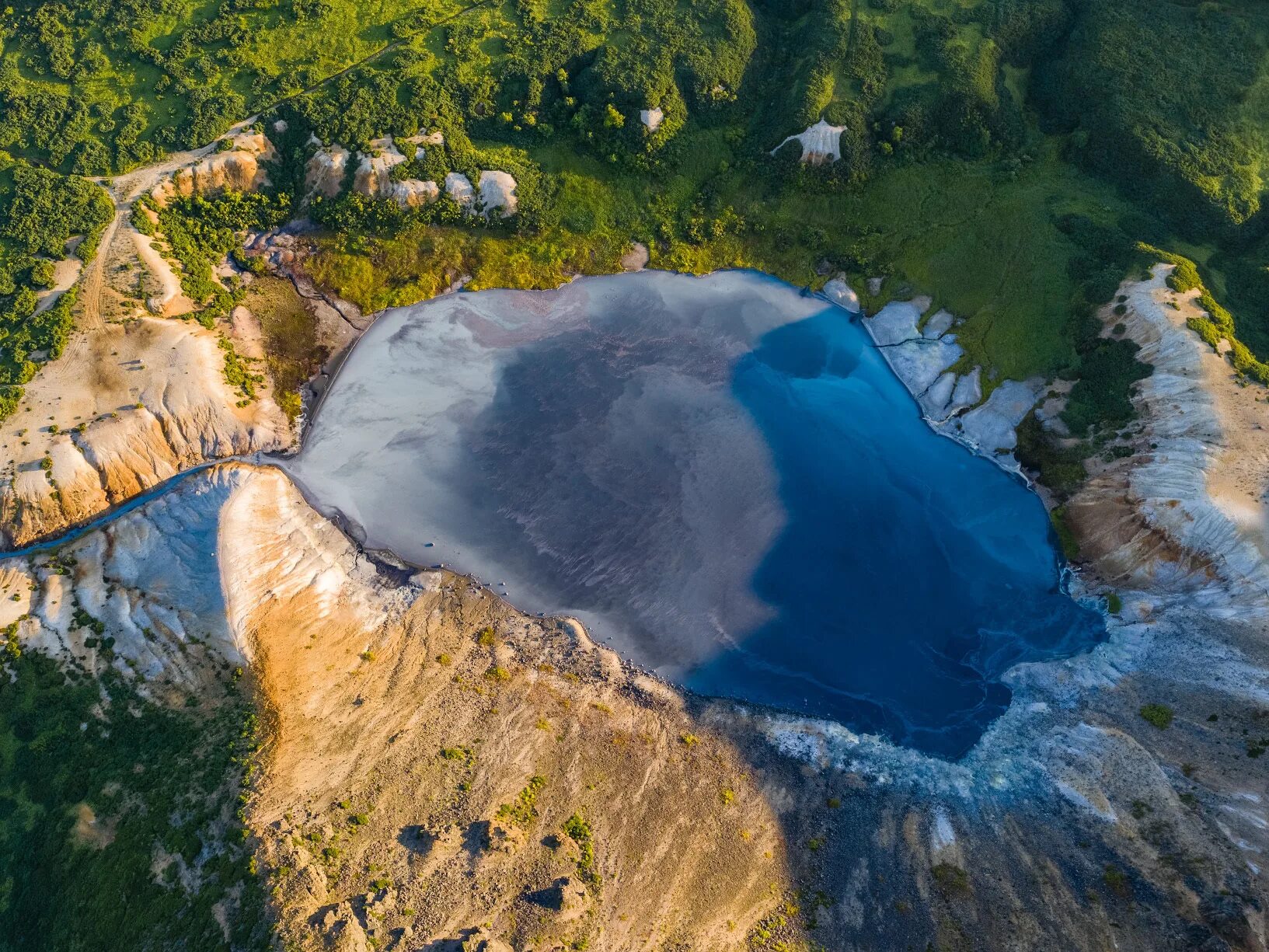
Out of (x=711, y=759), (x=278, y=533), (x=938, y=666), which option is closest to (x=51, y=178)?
(x=278, y=533)

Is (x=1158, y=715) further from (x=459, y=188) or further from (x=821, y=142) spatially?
(x=459, y=188)

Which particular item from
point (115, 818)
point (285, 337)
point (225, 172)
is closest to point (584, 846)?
point (115, 818)

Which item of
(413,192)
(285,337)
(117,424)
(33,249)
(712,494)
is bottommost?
(117,424)

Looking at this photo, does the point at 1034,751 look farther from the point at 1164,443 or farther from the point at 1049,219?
the point at 1049,219

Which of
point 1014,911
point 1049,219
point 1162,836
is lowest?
point 1014,911

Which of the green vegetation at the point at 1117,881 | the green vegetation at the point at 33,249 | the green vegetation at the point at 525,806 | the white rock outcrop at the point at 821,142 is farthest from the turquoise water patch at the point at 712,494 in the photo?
the green vegetation at the point at 33,249

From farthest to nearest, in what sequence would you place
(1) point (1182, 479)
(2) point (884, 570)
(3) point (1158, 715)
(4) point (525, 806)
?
(2) point (884, 570) → (1) point (1182, 479) → (3) point (1158, 715) → (4) point (525, 806)

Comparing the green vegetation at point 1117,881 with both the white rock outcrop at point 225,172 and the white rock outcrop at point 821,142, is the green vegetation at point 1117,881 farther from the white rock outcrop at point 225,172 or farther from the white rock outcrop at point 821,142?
the white rock outcrop at point 225,172
